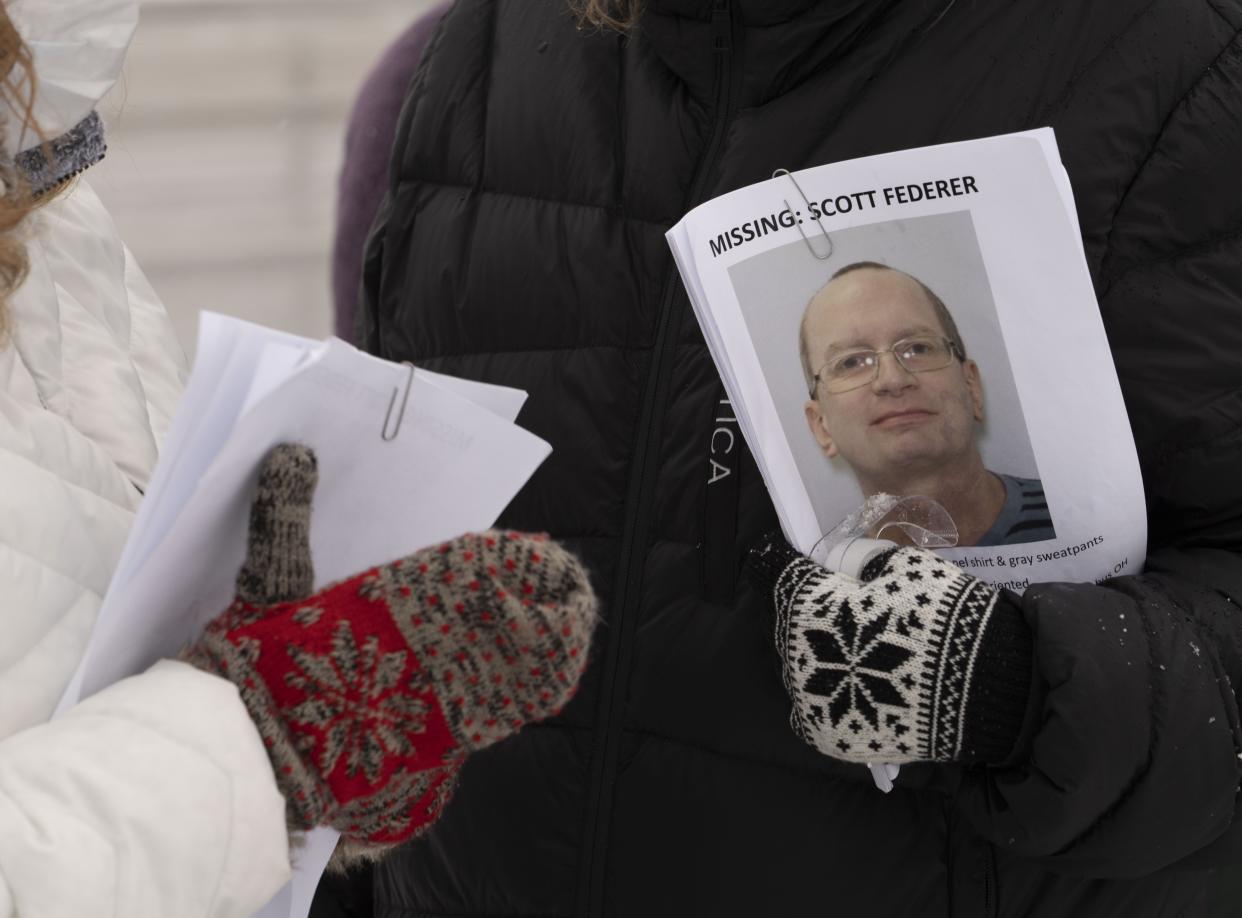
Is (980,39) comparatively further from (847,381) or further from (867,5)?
(847,381)

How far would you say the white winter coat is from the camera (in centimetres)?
53

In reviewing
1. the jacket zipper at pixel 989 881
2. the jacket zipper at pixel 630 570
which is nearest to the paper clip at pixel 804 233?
the jacket zipper at pixel 630 570

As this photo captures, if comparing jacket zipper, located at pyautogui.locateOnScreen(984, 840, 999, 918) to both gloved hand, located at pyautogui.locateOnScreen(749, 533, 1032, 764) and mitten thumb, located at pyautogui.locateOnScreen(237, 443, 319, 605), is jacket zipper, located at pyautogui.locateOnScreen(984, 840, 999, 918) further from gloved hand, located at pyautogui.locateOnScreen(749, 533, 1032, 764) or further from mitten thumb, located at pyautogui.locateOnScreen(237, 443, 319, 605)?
mitten thumb, located at pyautogui.locateOnScreen(237, 443, 319, 605)

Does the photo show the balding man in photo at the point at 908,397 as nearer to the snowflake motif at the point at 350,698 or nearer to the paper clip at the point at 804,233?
the paper clip at the point at 804,233

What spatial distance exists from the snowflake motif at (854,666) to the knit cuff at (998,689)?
0.04m

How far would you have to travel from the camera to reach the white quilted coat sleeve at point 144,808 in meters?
0.51

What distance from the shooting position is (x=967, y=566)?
0.74 meters

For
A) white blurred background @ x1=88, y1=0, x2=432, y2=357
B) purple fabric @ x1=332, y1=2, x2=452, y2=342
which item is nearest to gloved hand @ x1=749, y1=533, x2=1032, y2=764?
purple fabric @ x1=332, y1=2, x2=452, y2=342

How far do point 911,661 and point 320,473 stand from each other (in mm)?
320

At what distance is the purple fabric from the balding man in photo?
0.64 metres

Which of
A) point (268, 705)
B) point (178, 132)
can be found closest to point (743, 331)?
point (268, 705)

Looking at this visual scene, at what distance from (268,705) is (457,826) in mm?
327

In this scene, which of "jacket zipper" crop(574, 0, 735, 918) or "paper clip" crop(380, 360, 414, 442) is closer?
"paper clip" crop(380, 360, 414, 442)

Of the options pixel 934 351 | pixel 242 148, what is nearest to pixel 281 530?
pixel 934 351
